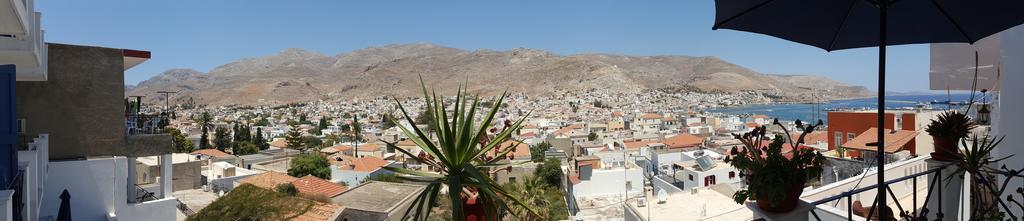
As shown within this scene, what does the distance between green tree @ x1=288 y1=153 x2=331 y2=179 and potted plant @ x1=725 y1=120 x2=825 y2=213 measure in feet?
110

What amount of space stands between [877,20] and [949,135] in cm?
81

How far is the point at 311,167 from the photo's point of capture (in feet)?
113

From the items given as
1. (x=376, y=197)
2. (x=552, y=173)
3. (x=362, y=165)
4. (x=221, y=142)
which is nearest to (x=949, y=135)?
(x=376, y=197)

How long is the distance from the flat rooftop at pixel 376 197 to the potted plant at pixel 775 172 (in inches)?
522

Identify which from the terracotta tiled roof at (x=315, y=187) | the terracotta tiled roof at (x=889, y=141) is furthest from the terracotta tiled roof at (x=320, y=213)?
the terracotta tiled roof at (x=889, y=141)

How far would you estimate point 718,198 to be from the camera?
12.5 meters

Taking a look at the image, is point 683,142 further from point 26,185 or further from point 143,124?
point 26,185

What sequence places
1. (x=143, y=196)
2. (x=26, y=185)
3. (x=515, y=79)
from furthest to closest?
(x=515, y=79)
(x=143, y=196)
(x=26, y=185)

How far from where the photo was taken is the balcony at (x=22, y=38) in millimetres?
3814

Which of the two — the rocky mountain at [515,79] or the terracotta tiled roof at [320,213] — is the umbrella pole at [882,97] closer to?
the terracotta tiled roof at [320,213]

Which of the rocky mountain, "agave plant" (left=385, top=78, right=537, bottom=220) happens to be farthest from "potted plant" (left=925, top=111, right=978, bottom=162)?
the rocky mountain

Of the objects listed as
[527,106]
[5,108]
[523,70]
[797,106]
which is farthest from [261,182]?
[797,106]

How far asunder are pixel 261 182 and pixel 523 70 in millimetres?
114431

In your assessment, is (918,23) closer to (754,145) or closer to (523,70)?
(754,145)
